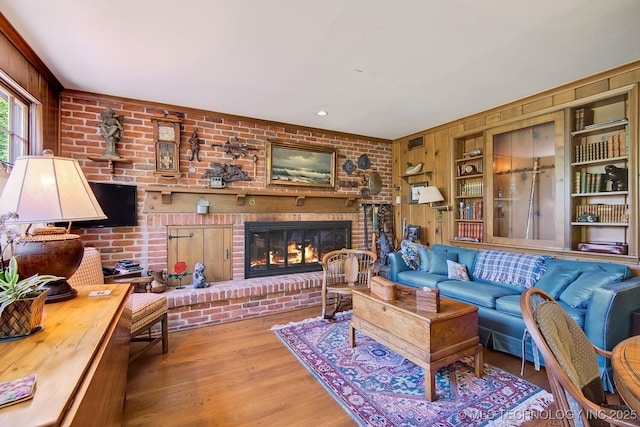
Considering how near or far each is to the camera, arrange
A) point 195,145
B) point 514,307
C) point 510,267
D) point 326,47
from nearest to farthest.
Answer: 1. point 326,47
2. point 514,307
3. point 510,267
4. point 195,145

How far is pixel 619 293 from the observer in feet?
6.62

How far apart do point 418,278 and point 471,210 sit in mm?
1248

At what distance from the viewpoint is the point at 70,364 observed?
817mm

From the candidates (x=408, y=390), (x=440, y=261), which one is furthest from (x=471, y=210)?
(x=408, y=390)

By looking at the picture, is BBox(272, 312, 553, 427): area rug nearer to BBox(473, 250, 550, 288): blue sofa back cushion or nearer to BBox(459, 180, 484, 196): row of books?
BBox(473, 250, 550, 288): blue sofa back cushion

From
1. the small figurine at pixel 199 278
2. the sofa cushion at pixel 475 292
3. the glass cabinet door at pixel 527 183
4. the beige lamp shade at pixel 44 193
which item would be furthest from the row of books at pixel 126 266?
the glass cabinet door at pixel 527 183

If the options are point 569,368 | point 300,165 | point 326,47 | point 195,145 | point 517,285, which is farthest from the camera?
point 300,165

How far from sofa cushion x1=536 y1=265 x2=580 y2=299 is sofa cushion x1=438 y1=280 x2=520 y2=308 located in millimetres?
257

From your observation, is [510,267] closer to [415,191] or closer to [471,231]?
[471,231]

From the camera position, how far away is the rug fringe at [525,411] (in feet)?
5.62

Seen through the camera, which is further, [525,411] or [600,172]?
[600,172]

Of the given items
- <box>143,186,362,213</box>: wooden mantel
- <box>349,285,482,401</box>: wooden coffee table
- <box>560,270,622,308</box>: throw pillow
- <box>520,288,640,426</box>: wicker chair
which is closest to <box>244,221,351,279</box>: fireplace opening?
<box>143,186,362,213</box>: wooden mantel

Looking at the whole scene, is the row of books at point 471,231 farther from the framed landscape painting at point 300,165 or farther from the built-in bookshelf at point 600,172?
the framed landscape painting at point 300,165

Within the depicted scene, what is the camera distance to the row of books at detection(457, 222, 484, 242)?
3.80 metres
